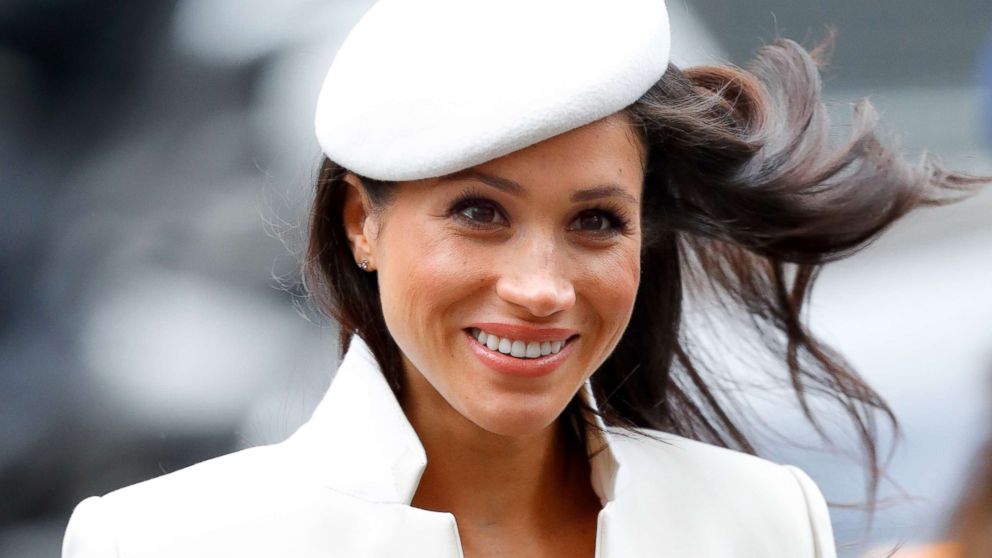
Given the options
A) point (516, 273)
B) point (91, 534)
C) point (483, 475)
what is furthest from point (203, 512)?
point (516, 273)

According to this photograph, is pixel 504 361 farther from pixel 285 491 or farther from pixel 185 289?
pixel 185 289

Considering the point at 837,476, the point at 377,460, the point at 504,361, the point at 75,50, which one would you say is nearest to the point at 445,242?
the point at 504,361

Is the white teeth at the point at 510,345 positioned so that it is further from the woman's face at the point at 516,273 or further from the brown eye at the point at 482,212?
the brown eye at the point at 482,212

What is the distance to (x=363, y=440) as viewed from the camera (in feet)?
8.21

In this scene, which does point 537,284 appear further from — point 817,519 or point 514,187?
point 817,519

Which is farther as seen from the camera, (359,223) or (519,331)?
(359,223)

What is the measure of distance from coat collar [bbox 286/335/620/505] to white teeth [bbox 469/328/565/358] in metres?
0.20

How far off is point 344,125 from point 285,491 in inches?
20.9

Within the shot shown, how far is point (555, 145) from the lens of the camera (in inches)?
93.4

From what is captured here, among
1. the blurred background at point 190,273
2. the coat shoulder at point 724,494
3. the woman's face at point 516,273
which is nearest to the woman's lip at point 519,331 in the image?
→ the woman's face at point 516,273

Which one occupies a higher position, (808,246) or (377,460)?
(808,246)

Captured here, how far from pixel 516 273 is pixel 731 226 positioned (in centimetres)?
64

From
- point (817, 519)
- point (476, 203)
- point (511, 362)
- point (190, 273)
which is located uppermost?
point (476, 203)

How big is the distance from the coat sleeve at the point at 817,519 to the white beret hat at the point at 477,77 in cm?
77
